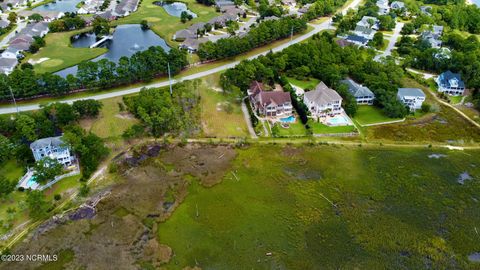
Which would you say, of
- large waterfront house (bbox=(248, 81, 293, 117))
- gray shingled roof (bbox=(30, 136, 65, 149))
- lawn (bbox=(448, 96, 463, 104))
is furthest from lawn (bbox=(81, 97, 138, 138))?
lawn (bbox=(448, 96, 463, 104))

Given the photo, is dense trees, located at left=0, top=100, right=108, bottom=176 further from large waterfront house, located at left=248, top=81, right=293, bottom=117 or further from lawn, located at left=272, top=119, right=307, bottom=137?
lawn, located at left=272, top=119, right=307, bottom=137

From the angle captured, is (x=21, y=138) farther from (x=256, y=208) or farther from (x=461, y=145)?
(x=461, y=145)

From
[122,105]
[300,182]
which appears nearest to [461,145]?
[300,182]

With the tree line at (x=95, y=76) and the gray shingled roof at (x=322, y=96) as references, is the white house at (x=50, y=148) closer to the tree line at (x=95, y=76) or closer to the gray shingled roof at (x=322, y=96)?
the tree line at (x=95, y=76)

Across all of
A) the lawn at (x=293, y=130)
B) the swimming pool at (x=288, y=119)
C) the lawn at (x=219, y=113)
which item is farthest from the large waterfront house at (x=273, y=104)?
the lawn at (x=219, y=113)

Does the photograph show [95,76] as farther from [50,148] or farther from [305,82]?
[305,82]

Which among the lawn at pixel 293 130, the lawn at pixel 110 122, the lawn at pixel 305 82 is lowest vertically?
the lawn at pixel 110 122
